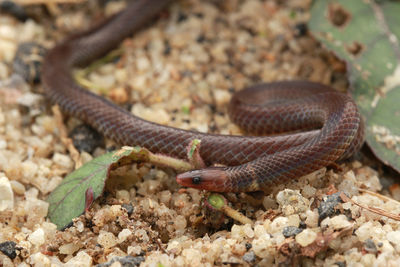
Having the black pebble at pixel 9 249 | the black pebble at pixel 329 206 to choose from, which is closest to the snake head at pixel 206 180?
the black pebble at pixel 329 206

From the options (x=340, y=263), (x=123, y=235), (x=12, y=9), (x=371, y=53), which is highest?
(x=12, y=9)


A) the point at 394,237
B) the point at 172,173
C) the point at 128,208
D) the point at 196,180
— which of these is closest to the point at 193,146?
the point at 196,180

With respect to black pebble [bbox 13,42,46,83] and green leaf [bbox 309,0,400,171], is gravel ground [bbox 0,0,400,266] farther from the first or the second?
green leaf [bbox 309,0,400,171]

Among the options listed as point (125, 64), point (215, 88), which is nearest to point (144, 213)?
point (215, 88)

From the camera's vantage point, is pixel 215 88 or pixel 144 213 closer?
pixel 144 213

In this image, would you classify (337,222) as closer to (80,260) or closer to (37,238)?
(80,260)

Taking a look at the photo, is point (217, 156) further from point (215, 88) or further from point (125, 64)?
point (125, 64)

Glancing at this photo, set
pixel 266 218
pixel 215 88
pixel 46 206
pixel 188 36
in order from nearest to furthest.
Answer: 1. pixel 266 218
2. pixel 46 206
3. pixel 215 88
4. pixel 188 36
